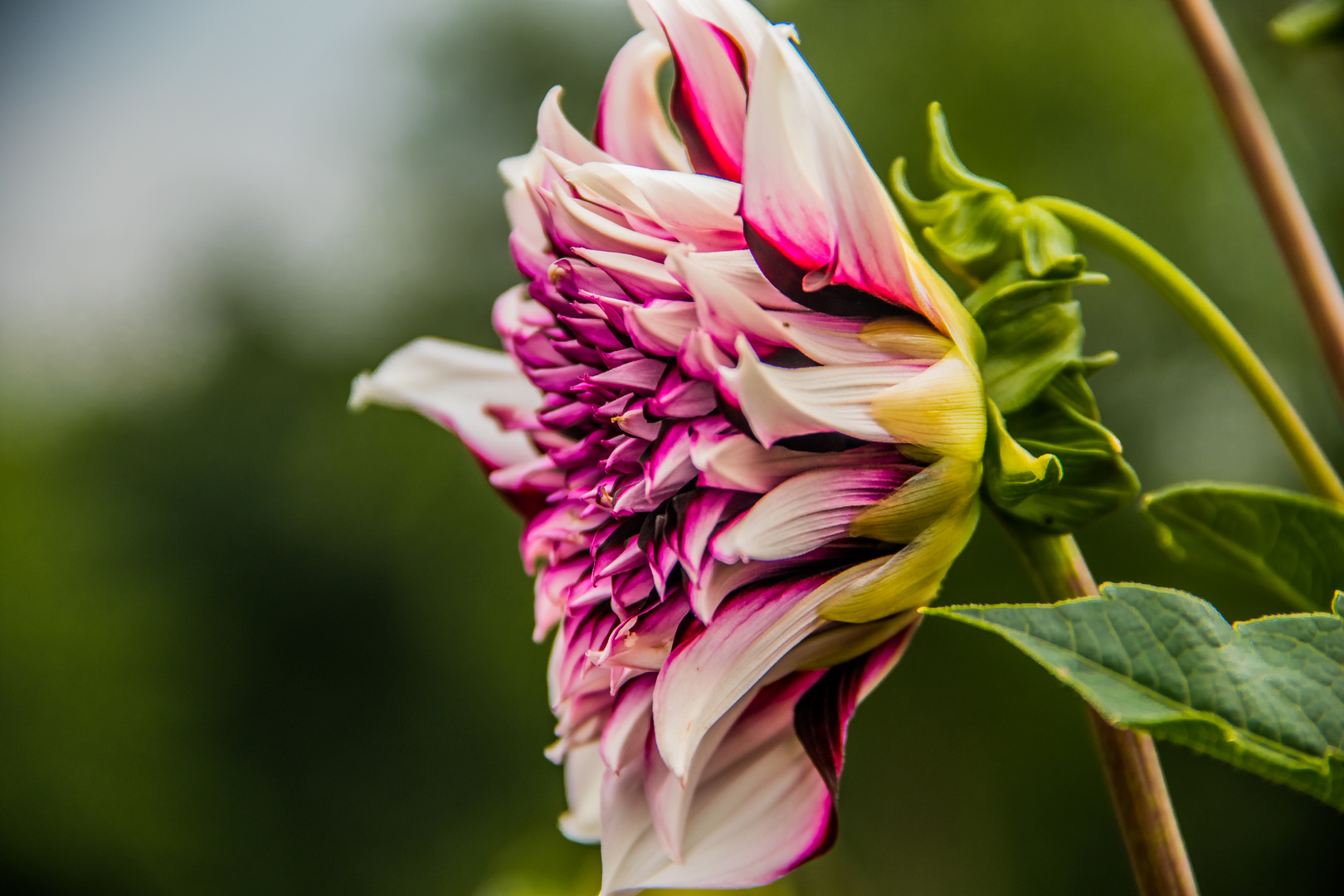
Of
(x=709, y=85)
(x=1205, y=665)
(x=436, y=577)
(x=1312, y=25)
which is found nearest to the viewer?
(x=1205, y=665)

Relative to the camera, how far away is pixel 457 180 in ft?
19.6

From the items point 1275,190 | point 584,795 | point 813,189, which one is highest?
point 813,189

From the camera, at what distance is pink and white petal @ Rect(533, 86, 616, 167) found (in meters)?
0.36

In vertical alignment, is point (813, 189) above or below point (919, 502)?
above

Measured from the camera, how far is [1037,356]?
333 mm

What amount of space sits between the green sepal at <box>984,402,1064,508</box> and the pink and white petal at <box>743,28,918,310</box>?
52mm

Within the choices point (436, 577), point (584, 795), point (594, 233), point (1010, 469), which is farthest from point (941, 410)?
point (436, 577)

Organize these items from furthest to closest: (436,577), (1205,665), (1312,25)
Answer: (436,577), (1312,25), (1205,665)

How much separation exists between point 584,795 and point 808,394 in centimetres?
29

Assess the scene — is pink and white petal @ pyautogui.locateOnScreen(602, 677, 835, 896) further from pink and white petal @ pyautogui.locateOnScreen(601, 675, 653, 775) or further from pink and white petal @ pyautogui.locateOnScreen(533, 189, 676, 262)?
pink and white petal @ pyautogui.locateOnScreen(533, 189, 676, 262)

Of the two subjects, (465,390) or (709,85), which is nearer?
(709,85)

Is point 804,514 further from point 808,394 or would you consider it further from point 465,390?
point 465,390

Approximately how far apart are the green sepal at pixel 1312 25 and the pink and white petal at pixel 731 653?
36cm

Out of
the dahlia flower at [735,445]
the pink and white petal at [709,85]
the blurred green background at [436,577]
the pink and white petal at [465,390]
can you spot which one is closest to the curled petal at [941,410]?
the dahlia flower at [735,445]
